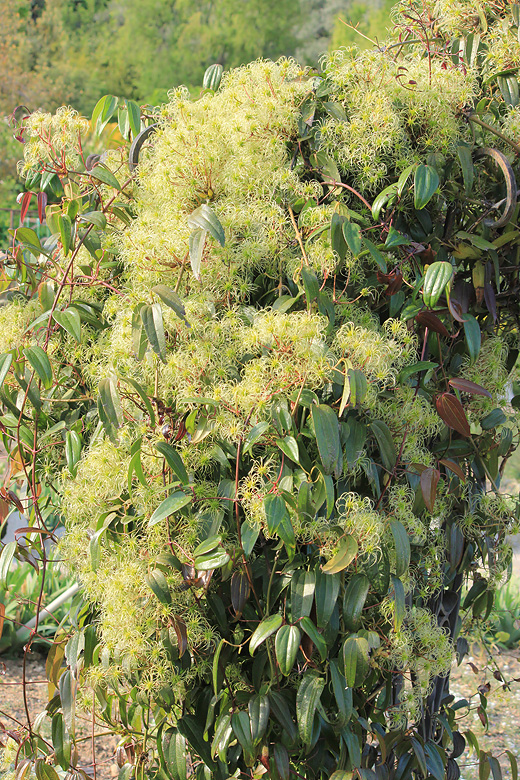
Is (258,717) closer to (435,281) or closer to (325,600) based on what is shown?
(325,600)

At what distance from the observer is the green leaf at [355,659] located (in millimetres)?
845

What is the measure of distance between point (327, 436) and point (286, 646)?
0.87 feet

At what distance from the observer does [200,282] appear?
999 mm

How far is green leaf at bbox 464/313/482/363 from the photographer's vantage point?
102 cm

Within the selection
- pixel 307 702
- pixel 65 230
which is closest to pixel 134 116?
pixel 65 230

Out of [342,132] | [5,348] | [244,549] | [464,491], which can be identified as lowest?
[464,491]

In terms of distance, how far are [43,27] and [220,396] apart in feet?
61.5

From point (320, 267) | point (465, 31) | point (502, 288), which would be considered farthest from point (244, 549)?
point (465, 31)

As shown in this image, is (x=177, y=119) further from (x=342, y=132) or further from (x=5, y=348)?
(x=5, y=348)

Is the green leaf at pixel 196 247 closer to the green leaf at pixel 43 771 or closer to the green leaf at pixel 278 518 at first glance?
the green leaf at pixel 278 518

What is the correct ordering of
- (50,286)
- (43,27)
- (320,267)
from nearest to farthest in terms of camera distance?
(320,267) < (50,286) < (43,27)

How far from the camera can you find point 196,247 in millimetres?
902

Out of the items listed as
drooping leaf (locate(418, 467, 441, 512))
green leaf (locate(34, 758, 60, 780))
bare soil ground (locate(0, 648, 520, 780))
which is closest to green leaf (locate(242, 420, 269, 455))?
drooping leaf (locate(418, 467, 441, 512))

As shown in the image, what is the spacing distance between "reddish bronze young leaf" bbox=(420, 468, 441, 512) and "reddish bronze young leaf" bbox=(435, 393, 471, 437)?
0.08 meters
